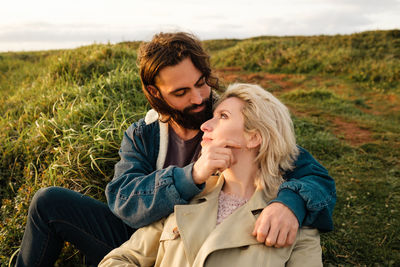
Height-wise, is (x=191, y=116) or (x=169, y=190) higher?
(x=191, y=116)

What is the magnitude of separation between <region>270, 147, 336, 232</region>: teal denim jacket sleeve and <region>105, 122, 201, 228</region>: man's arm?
56cm

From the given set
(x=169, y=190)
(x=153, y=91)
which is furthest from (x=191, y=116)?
(x=169, y=190)

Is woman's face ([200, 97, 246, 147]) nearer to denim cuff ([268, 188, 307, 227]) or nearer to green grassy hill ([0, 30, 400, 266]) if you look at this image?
denim cuff ([268, 188, 307, 227])

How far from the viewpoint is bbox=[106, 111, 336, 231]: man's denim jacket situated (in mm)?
2098

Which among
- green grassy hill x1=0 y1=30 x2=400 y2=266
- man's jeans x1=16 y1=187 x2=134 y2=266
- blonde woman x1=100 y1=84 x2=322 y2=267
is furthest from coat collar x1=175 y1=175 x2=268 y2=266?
green grassy hill x1=0 y1=30 x2=400 y2=266

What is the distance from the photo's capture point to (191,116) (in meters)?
2.67

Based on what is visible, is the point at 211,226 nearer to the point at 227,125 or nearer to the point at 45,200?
the point at 227,125

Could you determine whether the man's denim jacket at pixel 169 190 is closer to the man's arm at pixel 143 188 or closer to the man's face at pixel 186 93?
the man's arm at pixel 143 188

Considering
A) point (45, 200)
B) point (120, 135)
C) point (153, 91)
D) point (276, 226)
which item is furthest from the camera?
point (120, 135)

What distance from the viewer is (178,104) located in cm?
269

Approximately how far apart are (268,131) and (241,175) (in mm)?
339

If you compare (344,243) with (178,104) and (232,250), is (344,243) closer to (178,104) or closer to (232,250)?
(232,250)

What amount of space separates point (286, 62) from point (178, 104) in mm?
10851

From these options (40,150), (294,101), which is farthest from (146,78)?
(294,101)
